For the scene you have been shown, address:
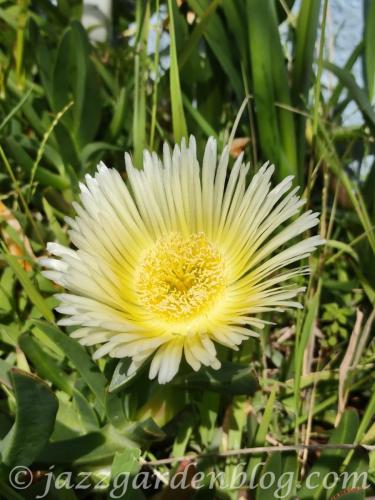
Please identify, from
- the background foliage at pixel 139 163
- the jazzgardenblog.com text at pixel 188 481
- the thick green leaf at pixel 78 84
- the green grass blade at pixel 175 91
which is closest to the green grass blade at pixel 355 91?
the background foliage at pixel 139 163

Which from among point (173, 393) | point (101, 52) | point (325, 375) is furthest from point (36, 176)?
point (325, 375)

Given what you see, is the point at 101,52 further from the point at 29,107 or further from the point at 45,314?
the point at 45,314

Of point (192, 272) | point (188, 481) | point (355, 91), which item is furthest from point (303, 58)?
point (188, 481)

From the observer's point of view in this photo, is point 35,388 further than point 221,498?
No

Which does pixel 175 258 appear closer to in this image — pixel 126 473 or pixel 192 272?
pixel 192 272

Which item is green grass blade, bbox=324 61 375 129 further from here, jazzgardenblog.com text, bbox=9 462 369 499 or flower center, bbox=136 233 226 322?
jazzgardenblog.com text, bbox=9 462 369 499

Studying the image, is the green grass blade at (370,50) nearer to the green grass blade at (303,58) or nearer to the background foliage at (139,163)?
the background foliage at (139,163)

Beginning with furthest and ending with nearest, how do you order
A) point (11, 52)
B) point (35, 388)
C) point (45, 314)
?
point (11, 52) → point (45, 314) → point (35, 388)
